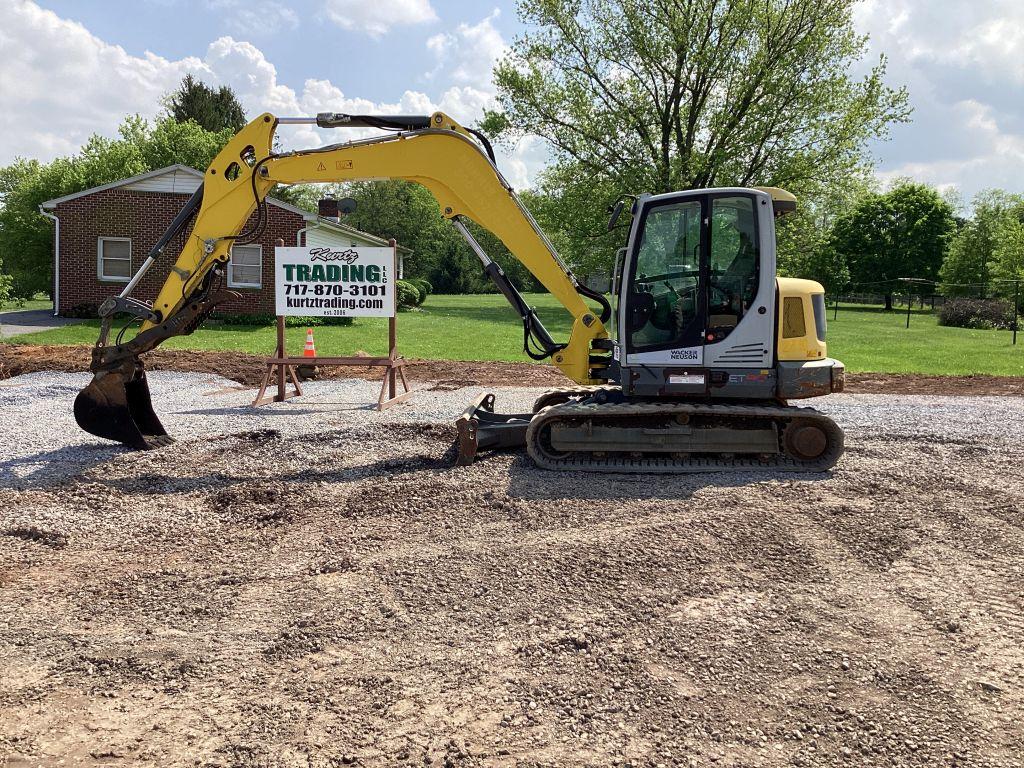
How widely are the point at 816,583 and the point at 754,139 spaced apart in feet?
91.3

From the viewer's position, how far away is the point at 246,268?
25922mm

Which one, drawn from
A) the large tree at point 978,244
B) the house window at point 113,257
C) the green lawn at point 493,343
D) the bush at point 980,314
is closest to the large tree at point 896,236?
the large tree at point 978,244

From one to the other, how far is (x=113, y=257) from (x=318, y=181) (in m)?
20.6

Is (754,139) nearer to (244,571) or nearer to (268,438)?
(268,438)

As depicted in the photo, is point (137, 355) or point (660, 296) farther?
point (137, 355)

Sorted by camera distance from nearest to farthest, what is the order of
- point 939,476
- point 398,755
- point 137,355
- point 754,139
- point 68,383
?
1. point 398,755
2. point 939,476
3. point 137,355
4. point 68,383
5. point 754,139

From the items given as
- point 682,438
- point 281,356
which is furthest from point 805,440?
point 281,356

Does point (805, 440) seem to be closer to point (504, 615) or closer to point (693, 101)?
point (504, 615)

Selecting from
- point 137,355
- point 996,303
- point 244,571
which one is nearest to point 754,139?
point 996,303

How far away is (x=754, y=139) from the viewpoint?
29.6 m

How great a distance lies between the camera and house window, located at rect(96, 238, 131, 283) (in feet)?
84.3

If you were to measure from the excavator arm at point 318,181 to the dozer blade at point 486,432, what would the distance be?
0.90 meters

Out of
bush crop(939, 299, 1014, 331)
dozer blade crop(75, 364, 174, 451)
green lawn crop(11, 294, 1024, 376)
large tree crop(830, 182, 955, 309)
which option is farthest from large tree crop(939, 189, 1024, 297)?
dozer blade crop(75, 364, 174, 451)

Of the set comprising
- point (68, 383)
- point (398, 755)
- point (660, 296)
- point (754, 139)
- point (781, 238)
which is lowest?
point (398, 755)
